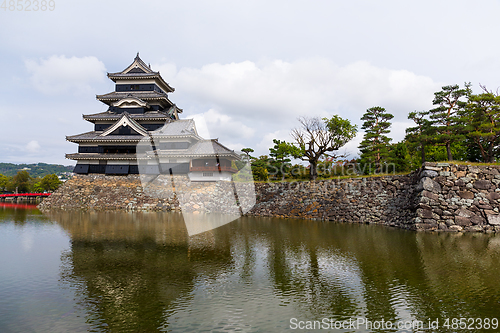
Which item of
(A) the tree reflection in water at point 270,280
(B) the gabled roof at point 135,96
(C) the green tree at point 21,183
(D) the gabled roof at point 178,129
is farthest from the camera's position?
(C) the green tree at point 21,183

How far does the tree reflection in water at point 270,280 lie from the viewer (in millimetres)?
5379

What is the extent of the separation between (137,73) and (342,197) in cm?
2850

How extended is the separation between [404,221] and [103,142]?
95.3 ft

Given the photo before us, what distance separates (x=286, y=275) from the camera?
771cm

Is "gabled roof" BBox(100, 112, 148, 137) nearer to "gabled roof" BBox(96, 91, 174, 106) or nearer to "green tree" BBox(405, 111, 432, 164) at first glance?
"gabled roof" BBox(96, 91, 174, 106)

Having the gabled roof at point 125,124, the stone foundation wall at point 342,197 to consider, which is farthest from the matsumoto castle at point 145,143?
the stone foundation wall at point 342,197

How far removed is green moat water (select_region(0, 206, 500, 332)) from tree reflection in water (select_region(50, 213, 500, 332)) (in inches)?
1.0

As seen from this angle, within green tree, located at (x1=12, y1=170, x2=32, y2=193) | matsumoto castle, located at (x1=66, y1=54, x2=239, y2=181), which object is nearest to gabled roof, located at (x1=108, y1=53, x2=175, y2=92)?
matsumoto castle, located at (x1=66, y1=54, x2=239, y2=181)

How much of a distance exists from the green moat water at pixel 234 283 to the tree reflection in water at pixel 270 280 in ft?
0.09

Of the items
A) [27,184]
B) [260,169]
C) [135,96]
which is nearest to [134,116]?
[135,96]

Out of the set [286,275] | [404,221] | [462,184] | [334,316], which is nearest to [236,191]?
[404,221]

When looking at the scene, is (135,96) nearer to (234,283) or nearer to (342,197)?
(342,197)

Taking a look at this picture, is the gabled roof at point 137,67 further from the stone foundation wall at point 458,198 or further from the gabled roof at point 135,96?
the stone foundation wall at point 458,198

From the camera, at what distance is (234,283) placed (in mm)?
7027
